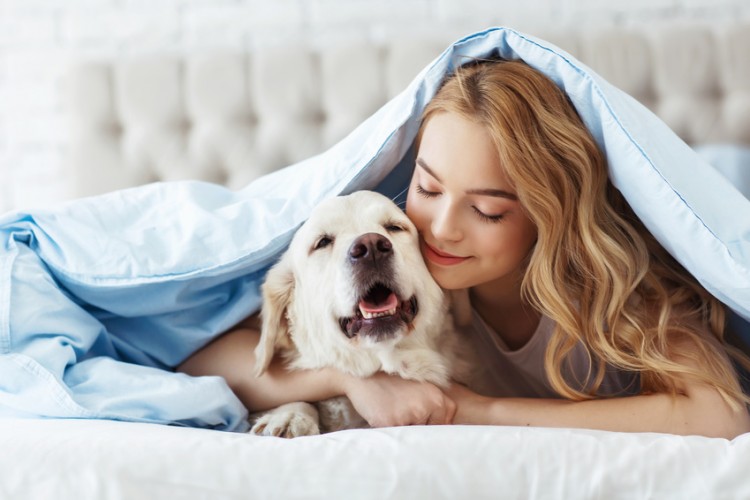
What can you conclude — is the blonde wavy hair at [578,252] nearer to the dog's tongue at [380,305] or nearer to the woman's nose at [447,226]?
the woman's nose at [447,226]

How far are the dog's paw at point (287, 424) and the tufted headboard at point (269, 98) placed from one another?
57.3 inches

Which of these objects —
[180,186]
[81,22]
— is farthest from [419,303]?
[81,22]

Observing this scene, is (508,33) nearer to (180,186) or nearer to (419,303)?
(419,303)

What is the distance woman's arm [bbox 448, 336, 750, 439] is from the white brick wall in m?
1.94

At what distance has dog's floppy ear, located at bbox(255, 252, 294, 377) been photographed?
166 centimetres

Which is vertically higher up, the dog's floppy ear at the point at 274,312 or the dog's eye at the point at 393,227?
the dog's eye at the point at 393,227

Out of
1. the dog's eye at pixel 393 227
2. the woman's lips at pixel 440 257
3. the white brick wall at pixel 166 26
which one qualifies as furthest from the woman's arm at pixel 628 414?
the white brick wall at pixel 166 26

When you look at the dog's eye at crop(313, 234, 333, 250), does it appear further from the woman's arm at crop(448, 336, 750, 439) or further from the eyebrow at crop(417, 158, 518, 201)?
the woman's arm at crop(448, 336, 750, 439)

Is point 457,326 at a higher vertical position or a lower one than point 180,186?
lower

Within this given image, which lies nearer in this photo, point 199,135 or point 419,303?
point 419,303

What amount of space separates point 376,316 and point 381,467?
0.45 metres

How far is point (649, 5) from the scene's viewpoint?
9.93ft

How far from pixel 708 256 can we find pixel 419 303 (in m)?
0.62

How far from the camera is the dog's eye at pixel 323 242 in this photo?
1626mm
